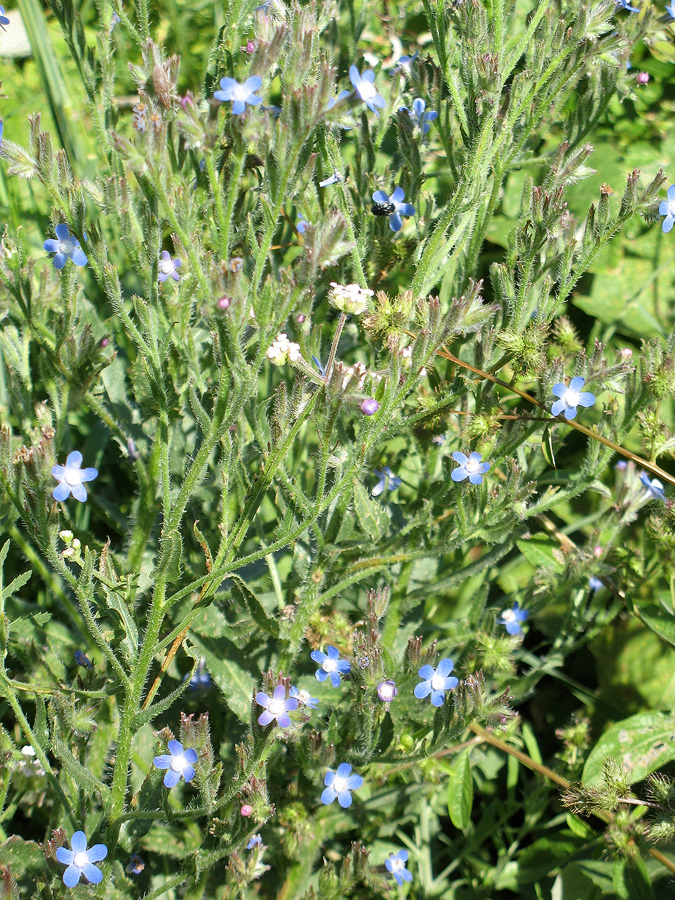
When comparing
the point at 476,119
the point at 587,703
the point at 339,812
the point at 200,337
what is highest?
the point at 476,119

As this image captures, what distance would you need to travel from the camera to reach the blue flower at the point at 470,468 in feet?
6.01

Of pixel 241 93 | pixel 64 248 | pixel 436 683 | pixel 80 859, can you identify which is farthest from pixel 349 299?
pixel 80 859

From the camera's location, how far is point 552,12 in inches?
78.3

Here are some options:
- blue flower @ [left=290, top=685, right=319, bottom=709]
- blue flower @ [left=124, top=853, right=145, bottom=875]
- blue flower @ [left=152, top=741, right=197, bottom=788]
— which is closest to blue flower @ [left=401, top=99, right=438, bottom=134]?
blue flower @ [left=290, top=685, right=319, bottom=709]

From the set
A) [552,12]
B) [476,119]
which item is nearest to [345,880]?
[476,119]

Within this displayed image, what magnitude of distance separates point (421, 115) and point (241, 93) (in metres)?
0.92

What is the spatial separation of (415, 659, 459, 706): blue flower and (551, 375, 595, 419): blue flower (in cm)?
66

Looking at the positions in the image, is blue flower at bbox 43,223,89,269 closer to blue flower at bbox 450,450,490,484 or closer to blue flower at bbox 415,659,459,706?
blue flower at bbox 450,450,490,484

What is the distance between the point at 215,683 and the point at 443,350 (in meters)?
1.08

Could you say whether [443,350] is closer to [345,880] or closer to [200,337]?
[200,337]

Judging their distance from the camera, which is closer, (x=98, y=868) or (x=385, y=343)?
(x=98, y=868)

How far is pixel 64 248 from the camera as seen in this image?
71.0 inches

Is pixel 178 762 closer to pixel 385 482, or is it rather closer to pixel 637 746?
pixel 385 482

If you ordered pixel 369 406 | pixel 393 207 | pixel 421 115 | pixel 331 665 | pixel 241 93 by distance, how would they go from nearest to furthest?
pixel 241 93 < pixel 369 406 < pixel 331 665 < pixel 393 207 < pixel 421 115
